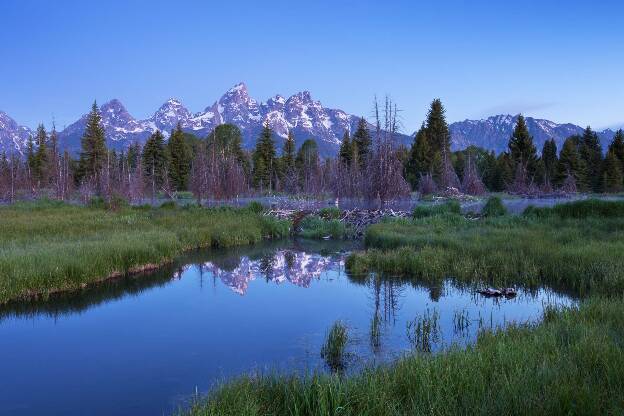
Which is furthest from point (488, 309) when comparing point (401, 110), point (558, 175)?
point (558, 175)

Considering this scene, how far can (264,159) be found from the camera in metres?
68.2

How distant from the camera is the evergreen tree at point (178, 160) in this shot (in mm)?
66188

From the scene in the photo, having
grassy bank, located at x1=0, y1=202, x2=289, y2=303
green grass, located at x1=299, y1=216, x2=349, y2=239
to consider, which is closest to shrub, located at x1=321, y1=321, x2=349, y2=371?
grassy bank, located at x1=0, y1=202, x2=289, y2=303

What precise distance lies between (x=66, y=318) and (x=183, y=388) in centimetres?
581

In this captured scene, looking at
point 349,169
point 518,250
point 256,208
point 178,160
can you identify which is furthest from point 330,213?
point 178,160

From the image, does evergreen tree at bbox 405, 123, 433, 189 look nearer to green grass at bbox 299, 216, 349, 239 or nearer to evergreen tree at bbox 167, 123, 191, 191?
green grass at bbox 299, 216, 349, 239

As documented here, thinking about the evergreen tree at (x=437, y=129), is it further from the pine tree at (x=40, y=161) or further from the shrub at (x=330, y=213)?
the pine tree at (x=40, y=161)

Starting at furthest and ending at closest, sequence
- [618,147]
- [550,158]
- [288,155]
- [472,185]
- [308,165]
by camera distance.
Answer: [288,155] → [308,165] → [550,158] → [618,147] → [472,185]

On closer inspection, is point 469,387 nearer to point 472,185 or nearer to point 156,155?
point 472,185

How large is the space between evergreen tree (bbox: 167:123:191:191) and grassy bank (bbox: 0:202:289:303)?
112ft

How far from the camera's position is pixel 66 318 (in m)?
12.1

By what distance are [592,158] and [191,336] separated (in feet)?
187

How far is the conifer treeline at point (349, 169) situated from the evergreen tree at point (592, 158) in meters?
0.11

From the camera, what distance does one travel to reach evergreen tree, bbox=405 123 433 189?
55.0m
